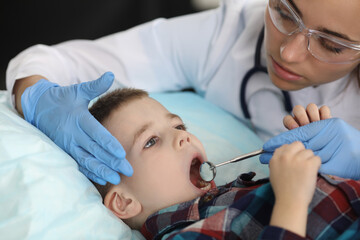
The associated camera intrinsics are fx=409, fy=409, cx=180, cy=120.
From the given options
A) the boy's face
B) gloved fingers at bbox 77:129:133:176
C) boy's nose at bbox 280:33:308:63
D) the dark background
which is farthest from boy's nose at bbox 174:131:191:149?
the dark background

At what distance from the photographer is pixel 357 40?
1.14m

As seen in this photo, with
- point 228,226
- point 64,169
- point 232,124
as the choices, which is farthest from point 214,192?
point 232,124

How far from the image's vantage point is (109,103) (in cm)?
130

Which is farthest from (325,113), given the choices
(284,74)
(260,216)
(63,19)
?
(63,19)

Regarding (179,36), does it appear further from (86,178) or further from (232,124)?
(86,178)

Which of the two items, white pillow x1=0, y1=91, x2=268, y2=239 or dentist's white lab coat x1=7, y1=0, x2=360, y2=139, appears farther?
dentist's white lab coat x1=7, y1=0, x2=360, y2=139

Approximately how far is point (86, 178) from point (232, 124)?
0.75 meters

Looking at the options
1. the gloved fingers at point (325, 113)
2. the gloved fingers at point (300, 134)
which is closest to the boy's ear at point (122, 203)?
the gloved fingers at point (300, 134)

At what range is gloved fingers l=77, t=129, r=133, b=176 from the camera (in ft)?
3.64

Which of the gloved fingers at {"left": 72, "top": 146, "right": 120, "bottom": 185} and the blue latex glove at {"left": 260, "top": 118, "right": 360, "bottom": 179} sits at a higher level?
the blue latex glove at {"left": 260, "top": 118, "right": 360, "bottom": 179}

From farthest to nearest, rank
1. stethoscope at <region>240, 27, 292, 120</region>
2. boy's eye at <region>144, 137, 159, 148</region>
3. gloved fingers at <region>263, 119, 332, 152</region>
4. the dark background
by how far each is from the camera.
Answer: the dark background → stethoscope at <region>240, 27, 292, 120</region> → boy's eye at <region>144, 137, 159, 148</region> → gloved fingers at <region>263, 119, 332, 152</region>

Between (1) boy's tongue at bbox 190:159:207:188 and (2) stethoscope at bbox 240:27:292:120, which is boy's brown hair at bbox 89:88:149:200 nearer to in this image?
(1) boy's tongue at bbox 190:159:207:188

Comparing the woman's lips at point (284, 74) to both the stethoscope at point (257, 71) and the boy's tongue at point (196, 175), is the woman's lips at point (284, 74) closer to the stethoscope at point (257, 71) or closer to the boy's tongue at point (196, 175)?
the stethoscope at point (257, 71)

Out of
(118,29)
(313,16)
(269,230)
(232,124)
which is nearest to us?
(269,230)
